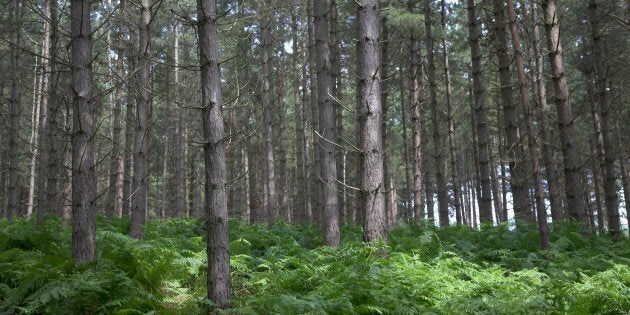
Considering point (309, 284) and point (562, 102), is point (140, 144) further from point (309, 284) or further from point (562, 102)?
point (562, 102)

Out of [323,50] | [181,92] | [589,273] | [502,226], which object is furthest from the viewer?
[181,92]

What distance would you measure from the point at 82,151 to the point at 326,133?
5.03 meters

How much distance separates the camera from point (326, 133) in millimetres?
9945

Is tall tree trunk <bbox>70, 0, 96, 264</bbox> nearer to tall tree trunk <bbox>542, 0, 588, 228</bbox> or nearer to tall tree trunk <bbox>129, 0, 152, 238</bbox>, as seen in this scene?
tall tree trunk <bbox>129, 0, 152, 238</bbox>

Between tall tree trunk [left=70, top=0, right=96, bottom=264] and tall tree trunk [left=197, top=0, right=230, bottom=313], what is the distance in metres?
1.86

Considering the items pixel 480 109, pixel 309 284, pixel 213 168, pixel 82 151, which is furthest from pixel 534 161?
pixel 82 151

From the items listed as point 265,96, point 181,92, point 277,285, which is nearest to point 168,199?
point 181,92

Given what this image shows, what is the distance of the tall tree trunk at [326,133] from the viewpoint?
Answer: 9727 mm

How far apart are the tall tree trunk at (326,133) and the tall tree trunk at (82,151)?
4.66 m

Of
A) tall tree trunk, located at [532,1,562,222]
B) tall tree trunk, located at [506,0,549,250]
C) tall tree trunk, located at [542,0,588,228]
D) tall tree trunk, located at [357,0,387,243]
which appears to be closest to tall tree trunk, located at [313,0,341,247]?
tall tree trunk, located at [357,0,387,243]

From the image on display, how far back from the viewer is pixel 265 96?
19094mm

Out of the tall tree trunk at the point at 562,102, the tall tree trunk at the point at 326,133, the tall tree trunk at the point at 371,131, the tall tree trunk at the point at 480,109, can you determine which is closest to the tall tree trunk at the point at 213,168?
the tall tree trunk at the point at 371,131

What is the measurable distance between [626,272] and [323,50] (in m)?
6.71

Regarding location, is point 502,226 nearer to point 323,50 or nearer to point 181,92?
point 323,50
